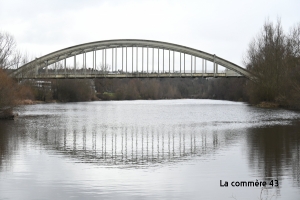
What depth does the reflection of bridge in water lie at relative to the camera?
16188 mm

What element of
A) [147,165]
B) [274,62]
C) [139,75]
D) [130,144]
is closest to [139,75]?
[139,75]

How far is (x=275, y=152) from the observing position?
1702 centimetres

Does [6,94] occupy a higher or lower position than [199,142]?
A: higher

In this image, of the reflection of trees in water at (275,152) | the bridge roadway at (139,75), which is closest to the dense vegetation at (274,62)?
the bridge roadway at (139,75)

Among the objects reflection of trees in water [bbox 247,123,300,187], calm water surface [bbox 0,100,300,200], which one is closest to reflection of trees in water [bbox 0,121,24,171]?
calm water surface [bbox 0,100,300,200]

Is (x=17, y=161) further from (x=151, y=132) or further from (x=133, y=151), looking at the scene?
(x=151, y=132)

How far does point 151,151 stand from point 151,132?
7.61 metres

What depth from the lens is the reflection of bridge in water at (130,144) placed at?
53.1ft

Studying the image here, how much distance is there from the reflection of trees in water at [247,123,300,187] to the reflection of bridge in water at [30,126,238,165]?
5.19ft

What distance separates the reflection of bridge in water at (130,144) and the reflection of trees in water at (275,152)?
62.2 inches

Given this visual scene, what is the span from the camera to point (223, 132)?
24.8 meters

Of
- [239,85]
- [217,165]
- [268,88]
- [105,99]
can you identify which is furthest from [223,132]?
[105,99]

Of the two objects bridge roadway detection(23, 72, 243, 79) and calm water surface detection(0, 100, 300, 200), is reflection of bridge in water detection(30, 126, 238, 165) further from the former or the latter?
bridge roadway detection(23, 72, 243, 79)

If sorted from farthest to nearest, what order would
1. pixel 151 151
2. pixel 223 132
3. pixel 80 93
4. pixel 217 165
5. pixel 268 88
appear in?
pixel 80 93 → pixel 268 88 → pixel 223 132 → pixel 151 151 → pixel 217 165
